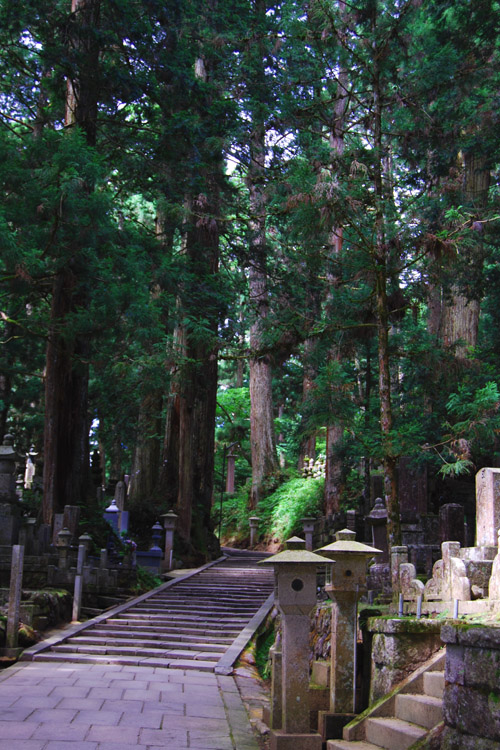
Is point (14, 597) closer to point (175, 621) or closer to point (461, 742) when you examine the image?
point (175, 621)

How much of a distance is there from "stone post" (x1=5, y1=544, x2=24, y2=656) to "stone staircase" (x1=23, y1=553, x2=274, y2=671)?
0.96ft

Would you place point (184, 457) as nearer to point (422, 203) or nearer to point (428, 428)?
point (428, 428)

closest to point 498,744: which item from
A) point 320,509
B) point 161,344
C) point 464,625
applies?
point 464,625

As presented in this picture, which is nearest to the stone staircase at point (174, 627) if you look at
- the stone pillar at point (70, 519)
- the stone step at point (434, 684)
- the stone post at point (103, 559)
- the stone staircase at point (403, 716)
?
the stone post at point (103, 559)

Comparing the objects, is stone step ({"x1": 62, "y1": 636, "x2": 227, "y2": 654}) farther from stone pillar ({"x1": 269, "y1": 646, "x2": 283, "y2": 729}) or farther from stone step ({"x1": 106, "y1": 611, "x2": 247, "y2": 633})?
stone pillar ({"x1": 269, "y1": 646, "x2": 283, "y2": 729})

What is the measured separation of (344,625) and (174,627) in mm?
6969

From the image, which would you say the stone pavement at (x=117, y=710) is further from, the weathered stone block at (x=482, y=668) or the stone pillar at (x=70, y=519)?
the stone pillar at (x=70, y=519)

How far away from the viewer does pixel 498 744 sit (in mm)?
3951

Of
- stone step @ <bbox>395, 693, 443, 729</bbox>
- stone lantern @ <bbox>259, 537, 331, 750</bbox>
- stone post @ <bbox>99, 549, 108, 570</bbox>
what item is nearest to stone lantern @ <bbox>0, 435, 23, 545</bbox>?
stone post @ <bbox>99, 549, 108, 570</bbox>

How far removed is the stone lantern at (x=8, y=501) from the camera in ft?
40.4

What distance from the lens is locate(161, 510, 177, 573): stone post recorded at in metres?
19.7

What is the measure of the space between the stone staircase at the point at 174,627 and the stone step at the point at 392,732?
472 cm

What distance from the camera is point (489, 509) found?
301 inches

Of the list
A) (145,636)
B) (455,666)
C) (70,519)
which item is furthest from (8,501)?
(455,666)
